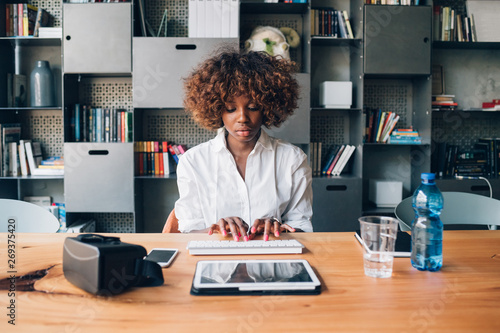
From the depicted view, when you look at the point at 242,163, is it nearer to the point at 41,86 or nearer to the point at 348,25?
the point at 348,25

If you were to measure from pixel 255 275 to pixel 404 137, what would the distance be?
248 cm

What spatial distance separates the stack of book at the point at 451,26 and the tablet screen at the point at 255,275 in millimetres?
2724

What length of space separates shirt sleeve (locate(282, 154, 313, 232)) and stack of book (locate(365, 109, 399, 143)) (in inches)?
58.9

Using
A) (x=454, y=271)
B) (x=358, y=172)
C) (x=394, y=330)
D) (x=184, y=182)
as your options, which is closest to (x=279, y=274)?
(x=394, y=330)

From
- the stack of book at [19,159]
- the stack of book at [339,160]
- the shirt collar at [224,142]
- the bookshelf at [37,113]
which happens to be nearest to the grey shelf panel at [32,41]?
the bookshelf at [37,113]

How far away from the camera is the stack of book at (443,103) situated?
3.10 meters

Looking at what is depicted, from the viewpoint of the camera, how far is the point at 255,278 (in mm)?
868

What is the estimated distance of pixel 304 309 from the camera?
76cm

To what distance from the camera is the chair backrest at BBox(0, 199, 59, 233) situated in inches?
61.4

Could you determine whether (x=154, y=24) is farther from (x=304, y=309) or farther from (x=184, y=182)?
(x=304, y=309)

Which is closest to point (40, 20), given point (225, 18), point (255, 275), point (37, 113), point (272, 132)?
point (37, 113)

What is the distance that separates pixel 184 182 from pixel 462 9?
2.79m

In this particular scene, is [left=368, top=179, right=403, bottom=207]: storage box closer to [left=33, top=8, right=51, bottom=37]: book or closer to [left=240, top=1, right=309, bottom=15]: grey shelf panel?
[left=240, top=1, right=309, bottom=15]: grey shelf panel

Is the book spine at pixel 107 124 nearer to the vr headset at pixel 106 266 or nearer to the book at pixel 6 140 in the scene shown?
the book at pixel 6 140
